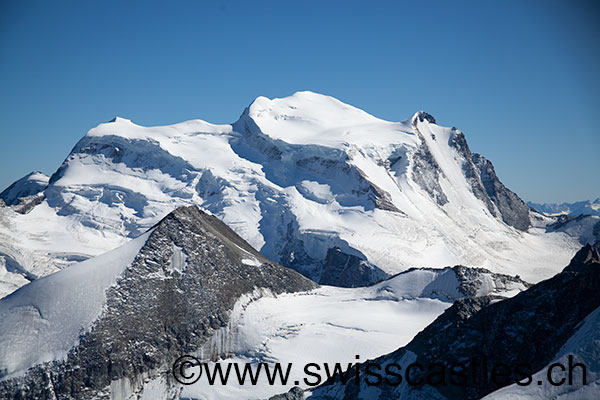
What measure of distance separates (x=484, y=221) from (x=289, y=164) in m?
56.5

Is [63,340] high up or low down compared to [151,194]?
down

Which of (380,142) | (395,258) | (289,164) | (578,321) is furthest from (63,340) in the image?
(380,142)

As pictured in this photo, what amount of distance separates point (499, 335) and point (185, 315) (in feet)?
128

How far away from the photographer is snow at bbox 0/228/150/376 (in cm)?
6762

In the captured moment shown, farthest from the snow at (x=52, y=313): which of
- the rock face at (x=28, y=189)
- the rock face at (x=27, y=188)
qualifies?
the rock face at (x=27, y=188)

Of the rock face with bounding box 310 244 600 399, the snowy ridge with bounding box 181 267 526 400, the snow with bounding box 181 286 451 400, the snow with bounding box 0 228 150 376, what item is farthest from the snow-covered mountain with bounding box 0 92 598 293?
the rock face with bounding box 310 244 600 399

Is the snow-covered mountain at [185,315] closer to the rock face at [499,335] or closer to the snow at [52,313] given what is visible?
the snow at [52,313]

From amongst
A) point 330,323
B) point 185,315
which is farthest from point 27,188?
point 330,323

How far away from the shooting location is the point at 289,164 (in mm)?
176500

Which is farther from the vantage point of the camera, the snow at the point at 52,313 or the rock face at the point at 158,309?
the snow at the point at 52,313

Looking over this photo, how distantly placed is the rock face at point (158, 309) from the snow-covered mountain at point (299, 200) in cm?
5246

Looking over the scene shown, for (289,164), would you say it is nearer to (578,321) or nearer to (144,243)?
(144,243)

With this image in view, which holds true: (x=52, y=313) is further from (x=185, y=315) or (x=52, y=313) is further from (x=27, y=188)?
(x=27, y=188)

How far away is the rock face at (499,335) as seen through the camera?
49969 millimetres
